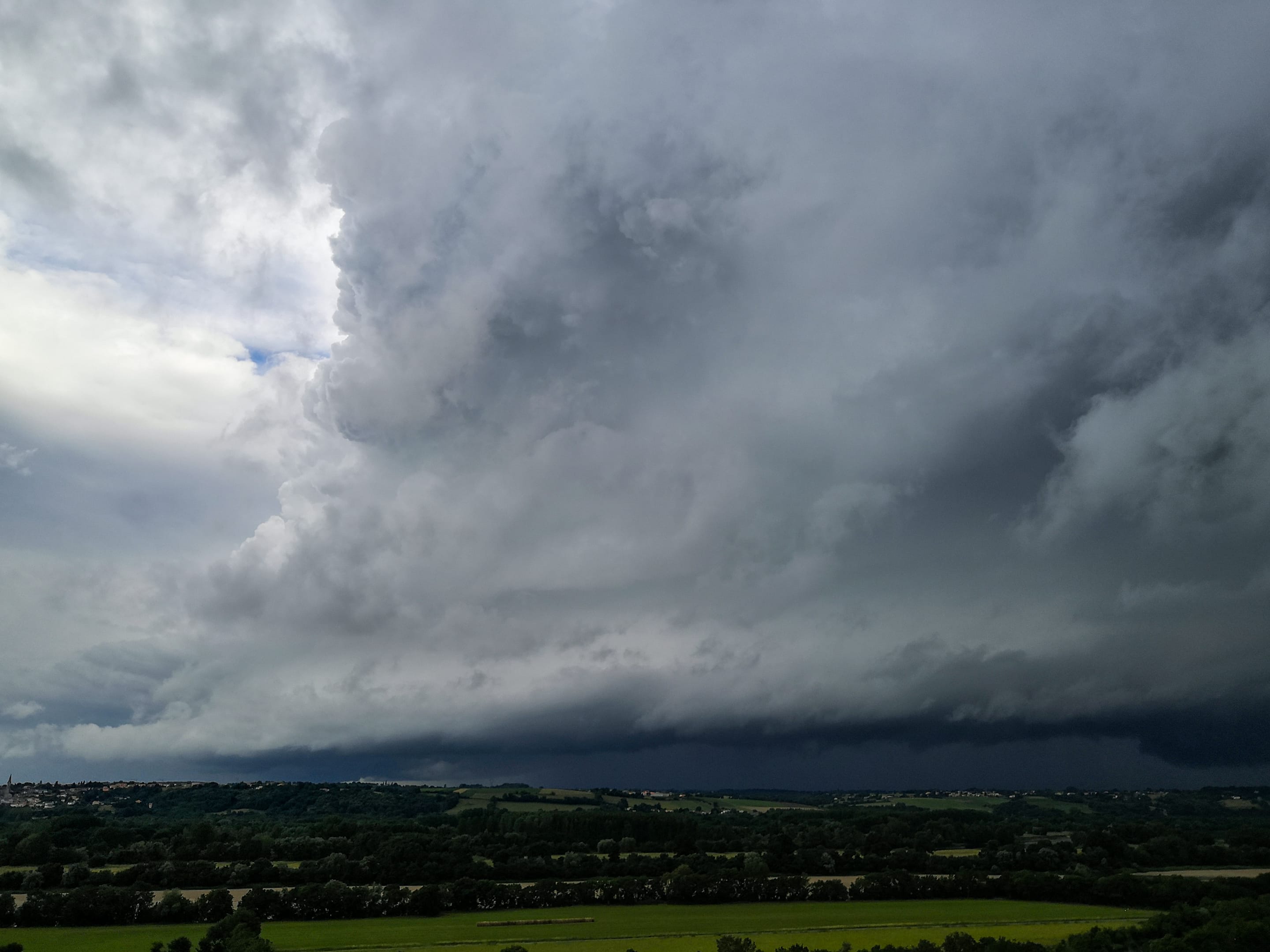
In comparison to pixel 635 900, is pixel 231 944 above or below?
above

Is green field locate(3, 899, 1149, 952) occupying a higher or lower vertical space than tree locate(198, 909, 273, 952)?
lower

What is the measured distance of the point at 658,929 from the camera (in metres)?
97.9

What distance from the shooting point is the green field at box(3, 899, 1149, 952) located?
87.4 meters

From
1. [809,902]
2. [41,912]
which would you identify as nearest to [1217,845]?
[809,902]

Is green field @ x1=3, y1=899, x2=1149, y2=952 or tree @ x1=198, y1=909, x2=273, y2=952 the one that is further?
green field @ x1=3, y1=899, x2=1149, y2=952

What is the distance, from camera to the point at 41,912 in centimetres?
10219

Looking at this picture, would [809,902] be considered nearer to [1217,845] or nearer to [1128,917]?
[1128,917]

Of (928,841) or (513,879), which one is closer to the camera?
(513,879)

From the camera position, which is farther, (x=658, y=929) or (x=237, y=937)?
(x=658, y=929)

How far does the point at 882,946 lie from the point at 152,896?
91907mm

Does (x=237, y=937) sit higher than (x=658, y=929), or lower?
higher

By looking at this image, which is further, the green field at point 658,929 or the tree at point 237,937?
the green field at point 658,929

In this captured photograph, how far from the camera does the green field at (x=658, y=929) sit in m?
87.4

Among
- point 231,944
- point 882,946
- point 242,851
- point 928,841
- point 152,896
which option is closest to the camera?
point 231,944
